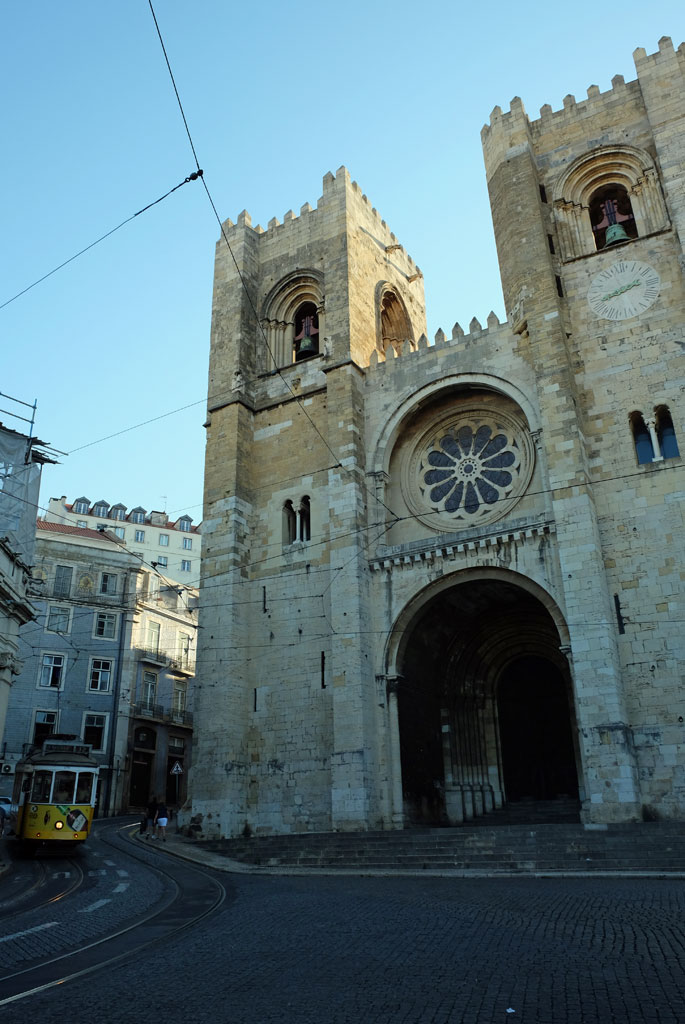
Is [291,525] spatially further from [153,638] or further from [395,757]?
[153,638]

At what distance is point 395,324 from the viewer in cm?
2706

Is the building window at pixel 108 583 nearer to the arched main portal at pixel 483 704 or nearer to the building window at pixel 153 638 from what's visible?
the building window at pixel 153 638

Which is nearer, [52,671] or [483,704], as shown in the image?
[483,704]

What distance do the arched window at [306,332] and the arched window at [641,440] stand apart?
9.82 m

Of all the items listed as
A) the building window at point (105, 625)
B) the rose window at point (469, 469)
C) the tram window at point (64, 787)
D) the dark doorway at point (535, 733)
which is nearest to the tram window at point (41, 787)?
the tram window at point (64, 787)

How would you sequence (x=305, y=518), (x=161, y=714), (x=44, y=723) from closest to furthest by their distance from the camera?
(x=305, y=518) → (x=44, y=723) → (x=161, y=714)

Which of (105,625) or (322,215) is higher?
(322,215)

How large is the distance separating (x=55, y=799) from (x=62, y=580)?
18339 millimetres

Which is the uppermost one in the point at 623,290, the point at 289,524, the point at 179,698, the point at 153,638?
the point at 623,290

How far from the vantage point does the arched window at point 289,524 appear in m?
20.8

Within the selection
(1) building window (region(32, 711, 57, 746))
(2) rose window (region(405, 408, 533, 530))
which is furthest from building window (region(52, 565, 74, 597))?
(2) rose window (region(405, 408, 533, 530))

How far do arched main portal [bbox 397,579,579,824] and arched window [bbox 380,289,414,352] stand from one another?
35.0 feet

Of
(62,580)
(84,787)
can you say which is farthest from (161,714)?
(84,787)

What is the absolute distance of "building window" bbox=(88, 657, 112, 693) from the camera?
3281 centimetres
